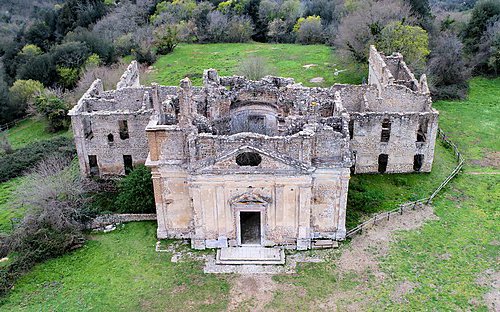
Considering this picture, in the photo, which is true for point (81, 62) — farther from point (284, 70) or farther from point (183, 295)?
point (183, 295)

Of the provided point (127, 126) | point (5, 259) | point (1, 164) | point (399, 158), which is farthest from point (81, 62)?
point (399, 158)

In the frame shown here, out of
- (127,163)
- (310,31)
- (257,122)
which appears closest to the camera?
(257,122)

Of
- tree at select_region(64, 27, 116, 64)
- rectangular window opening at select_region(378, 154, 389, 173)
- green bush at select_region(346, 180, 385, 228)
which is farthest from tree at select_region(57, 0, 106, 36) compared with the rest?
green bush at select_region(346, 180, 385, 228)

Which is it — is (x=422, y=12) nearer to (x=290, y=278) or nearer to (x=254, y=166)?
(x=254, y=166)

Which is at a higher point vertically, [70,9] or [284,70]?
[70,9]

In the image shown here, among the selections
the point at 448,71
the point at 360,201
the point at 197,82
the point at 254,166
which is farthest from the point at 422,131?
the point at 197,82

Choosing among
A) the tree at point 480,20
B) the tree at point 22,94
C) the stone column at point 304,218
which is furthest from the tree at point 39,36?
the stone column at point 304,218

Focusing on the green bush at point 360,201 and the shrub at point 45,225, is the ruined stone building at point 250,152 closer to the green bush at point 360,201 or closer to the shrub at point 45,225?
the green bush at point 360,201
